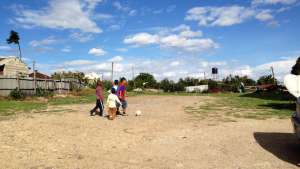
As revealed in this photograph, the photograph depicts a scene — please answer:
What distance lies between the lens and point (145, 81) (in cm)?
5997

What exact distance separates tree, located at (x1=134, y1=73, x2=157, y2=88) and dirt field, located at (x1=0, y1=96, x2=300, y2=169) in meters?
42.3

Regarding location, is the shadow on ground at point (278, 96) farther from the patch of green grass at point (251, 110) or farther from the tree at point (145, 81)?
the tree at point (145, 81)

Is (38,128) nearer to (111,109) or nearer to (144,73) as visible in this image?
(111,109)

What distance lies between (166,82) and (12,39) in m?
33.8

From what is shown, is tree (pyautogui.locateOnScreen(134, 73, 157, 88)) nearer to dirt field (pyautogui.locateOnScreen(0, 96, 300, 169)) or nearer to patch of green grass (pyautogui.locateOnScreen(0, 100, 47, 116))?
patch of green grass (pyautogui.locateOnScreen(0, 100, 47, 116))

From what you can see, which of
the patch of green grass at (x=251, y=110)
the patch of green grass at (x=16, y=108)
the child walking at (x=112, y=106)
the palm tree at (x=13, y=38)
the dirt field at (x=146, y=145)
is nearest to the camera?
the dirt field at (x=146, y=145)

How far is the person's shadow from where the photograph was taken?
6712 millimetres

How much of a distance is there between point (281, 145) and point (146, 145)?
10.2 ft

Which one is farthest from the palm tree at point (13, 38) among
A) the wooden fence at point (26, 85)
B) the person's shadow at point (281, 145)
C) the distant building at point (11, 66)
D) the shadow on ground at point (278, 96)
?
the person's shadow at point (281, 145)

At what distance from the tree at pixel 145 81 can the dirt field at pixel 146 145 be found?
42.3m

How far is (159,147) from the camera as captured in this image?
7.58 meters

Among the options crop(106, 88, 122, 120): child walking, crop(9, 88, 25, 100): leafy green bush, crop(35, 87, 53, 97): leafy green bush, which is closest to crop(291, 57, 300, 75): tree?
crop(106, 88, 122, 120): child walking

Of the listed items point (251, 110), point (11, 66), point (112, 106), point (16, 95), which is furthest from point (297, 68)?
point (11, 66)

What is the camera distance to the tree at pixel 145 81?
53963 mm
